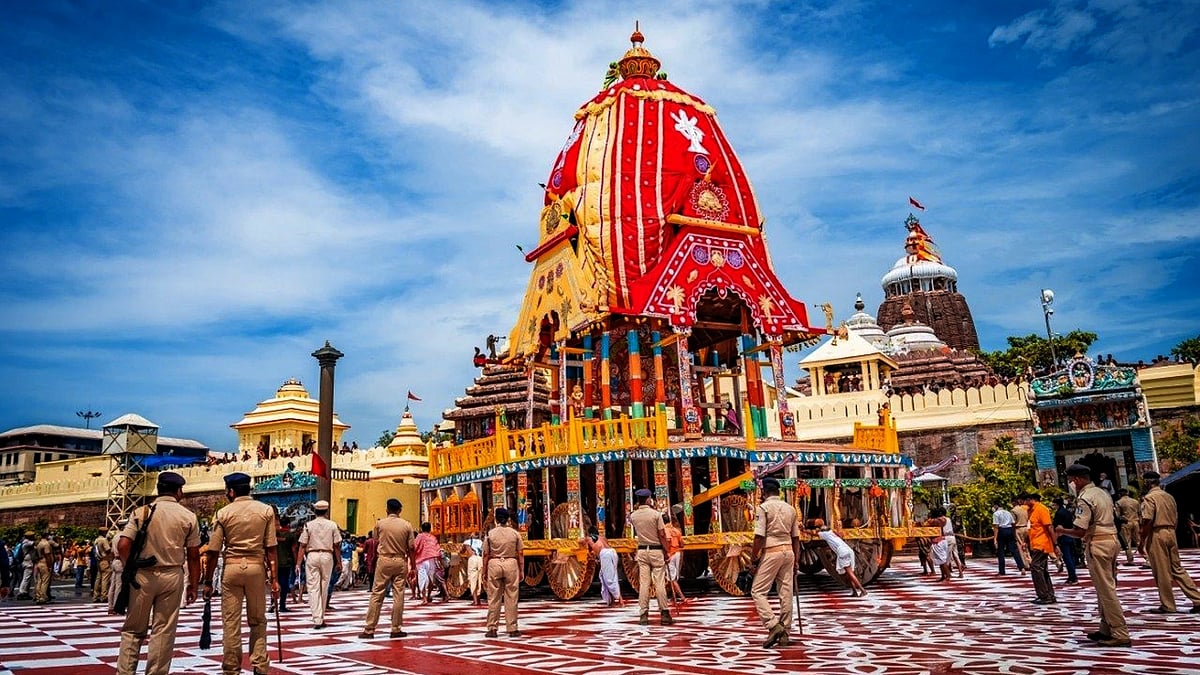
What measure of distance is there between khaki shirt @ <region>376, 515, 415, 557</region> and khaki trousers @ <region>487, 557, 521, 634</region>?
1021mm

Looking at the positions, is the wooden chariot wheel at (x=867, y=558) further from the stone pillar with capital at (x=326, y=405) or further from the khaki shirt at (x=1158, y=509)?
the stone pillar with capital at (x=326, y=405)

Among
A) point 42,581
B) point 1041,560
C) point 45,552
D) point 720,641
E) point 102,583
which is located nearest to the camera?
point 720,641

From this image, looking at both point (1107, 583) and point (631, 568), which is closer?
point (1107, 583)

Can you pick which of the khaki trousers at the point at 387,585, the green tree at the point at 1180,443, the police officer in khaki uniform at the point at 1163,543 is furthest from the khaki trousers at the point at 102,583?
the green tree at the point at 1180,443

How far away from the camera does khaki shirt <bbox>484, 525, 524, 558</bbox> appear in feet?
33.2

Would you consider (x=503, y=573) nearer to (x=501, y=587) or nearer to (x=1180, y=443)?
(x=501, y=587)

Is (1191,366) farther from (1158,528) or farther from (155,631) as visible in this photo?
(155,631)

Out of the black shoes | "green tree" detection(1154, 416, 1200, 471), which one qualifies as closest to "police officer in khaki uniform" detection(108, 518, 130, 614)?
the black shoes

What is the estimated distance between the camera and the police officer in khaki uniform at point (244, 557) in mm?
7160

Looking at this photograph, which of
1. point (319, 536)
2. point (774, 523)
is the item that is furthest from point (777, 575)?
point (319, 536)

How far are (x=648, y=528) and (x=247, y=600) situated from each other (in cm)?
525

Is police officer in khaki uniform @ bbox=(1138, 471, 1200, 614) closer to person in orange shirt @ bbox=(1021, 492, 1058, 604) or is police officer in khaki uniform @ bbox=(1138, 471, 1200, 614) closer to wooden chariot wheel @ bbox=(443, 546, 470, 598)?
person in orange shirt @ bbox=(1021, 492, 1058, 604)

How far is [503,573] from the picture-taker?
10.0 metres

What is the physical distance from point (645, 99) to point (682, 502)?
862 centimetres
